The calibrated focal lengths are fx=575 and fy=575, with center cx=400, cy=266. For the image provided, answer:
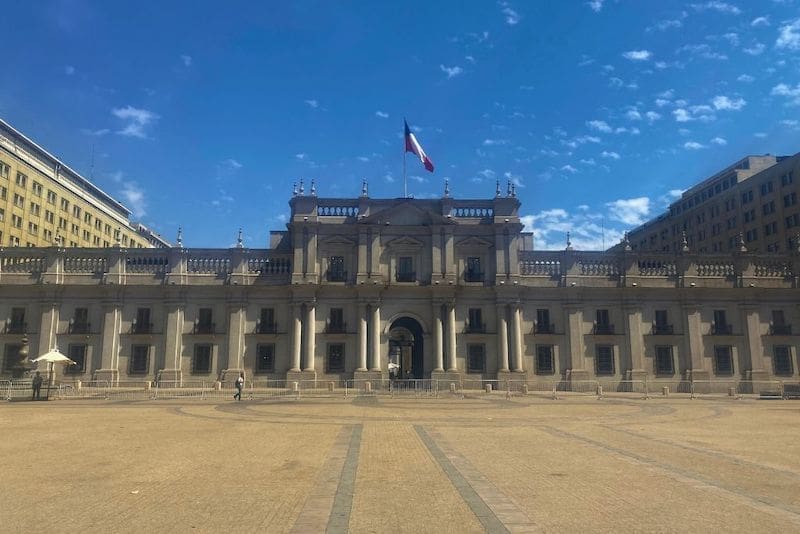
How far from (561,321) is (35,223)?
68807mm

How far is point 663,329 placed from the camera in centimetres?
4894

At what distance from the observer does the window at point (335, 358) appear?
47594mm

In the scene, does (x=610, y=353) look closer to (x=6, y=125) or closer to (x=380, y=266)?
(x=380, y=266)

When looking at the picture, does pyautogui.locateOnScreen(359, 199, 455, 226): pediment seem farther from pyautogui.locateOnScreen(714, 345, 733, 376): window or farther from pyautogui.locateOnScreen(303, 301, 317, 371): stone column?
pyautogui.locateOnScreen(714, 345, 733, 376): window

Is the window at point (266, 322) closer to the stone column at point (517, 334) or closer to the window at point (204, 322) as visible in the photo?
the window at point (204, 322)

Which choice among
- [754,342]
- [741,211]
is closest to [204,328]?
[754,342]

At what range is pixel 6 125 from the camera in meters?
72.7

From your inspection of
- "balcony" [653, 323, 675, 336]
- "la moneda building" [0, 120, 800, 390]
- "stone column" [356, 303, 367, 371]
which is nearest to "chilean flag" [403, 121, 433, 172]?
"la moneda building" [0, 120, 800, 390]

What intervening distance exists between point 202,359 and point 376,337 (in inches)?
570

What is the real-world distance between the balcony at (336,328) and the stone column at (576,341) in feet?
61.5

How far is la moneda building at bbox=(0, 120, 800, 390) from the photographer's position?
155 ft

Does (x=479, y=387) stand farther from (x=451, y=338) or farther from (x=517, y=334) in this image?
(x=517, y=334)

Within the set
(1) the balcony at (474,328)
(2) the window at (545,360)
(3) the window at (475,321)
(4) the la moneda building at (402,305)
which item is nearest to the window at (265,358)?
(4) the la moneda building at (402,305)

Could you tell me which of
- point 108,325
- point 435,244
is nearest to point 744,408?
point 435,244
